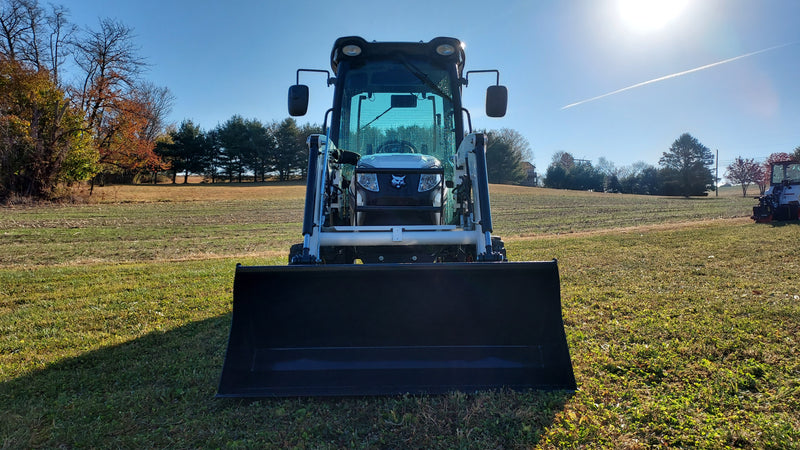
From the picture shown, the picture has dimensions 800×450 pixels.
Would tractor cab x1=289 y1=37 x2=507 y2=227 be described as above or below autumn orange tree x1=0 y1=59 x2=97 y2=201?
below

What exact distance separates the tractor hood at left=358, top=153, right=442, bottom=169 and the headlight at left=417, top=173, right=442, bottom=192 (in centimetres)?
8

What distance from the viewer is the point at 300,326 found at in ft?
10.8

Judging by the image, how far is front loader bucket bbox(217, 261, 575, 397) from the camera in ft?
10.1

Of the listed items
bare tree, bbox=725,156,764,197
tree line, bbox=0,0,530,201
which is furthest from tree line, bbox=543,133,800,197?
tree line, bbox=0,0,530,201

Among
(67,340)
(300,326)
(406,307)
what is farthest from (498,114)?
(67,340)

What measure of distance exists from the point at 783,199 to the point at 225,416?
20.8 m

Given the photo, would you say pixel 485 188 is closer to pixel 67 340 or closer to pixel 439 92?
pixel 439 92

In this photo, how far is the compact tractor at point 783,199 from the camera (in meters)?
15.9

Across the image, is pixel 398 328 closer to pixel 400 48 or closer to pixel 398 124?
pixel 398 124

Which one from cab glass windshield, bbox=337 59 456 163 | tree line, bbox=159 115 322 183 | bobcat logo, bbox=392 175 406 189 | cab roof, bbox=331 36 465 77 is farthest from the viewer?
tree line, bbox=159 115 322 183

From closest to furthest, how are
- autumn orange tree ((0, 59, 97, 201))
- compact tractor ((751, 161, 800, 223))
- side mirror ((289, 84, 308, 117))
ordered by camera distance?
side mirror ((289, 84, 308, 117))
compact tractor ((751, 161, 800, 223))
autumn orange tree ((0, 59, 97, 201))

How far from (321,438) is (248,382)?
78 centimetres

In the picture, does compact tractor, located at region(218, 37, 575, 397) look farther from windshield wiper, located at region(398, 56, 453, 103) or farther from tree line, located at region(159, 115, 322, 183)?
tree line, located at region(159, 115, 322, 183)

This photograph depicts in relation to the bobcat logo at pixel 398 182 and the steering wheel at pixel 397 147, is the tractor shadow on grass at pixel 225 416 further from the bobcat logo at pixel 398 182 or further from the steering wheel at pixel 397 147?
the steering wheel at pixel 397 147
